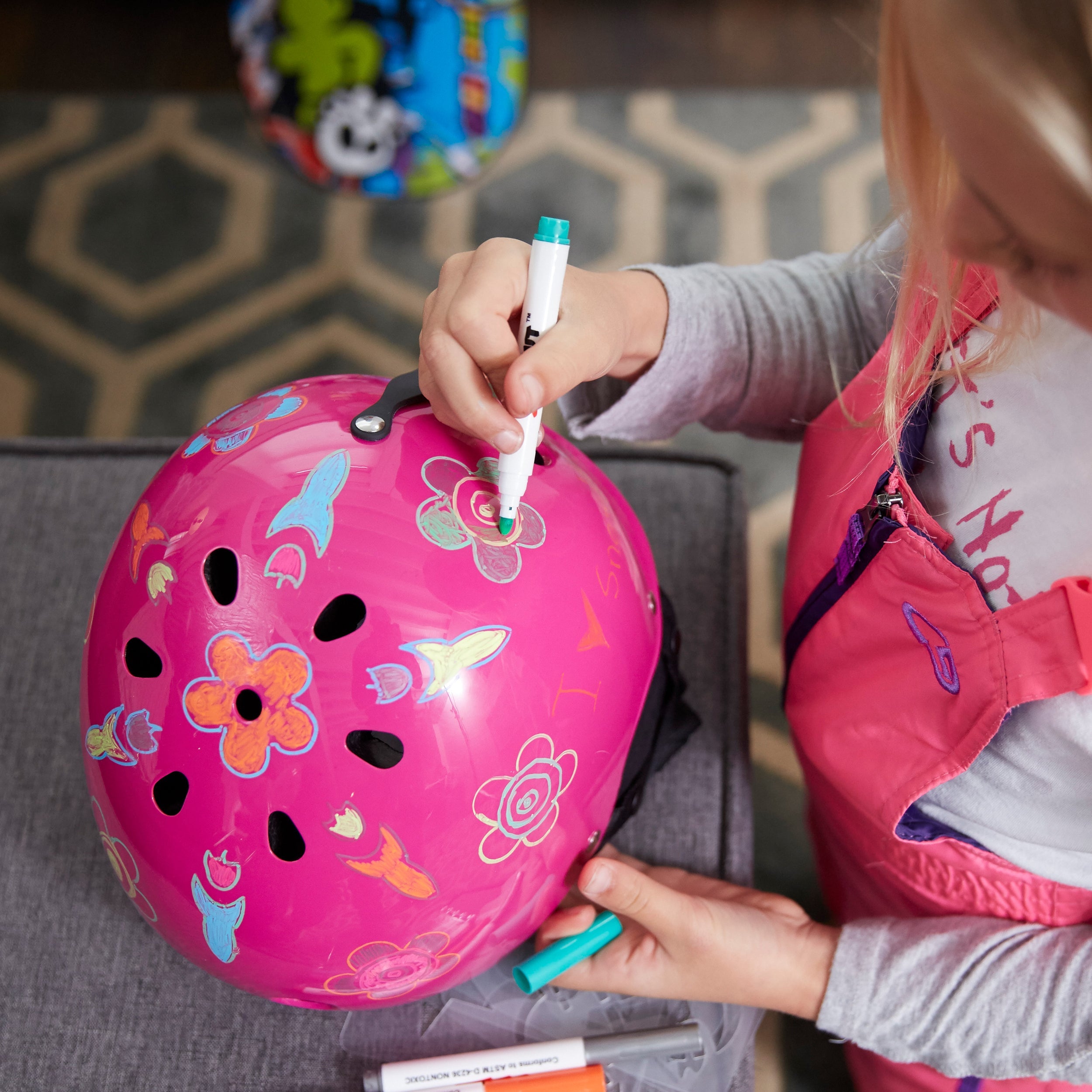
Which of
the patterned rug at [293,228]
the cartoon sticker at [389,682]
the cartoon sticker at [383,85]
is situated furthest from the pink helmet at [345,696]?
the cartoon sticker at [383,85]

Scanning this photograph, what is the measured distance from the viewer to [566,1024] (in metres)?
0.59

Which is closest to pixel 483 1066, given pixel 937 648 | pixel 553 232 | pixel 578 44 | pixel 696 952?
pixel 696 952

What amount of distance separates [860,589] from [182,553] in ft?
1.26

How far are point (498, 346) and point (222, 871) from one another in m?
0.30

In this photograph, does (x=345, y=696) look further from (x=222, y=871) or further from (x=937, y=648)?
(x=937, y=648)

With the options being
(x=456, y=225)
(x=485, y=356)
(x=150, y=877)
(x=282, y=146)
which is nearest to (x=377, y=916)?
(x=150, y=877)

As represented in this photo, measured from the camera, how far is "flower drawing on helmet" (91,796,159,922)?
49 centimetres

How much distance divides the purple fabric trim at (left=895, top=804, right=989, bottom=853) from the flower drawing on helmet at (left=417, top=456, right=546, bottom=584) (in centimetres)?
29

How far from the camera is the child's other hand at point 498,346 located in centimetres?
45

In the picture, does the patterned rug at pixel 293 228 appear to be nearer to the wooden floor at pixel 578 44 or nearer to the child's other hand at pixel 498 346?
the wooden floor at pixel 578 44

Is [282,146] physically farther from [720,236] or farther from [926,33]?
[926,33]

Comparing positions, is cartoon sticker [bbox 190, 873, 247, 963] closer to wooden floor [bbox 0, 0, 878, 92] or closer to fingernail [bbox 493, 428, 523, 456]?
fingernail [bbox 493, 428, 523, 456]

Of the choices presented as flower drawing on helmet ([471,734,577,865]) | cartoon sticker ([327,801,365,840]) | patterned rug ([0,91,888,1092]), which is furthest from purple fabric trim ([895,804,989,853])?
patterned rug ([0,91,888,1092])

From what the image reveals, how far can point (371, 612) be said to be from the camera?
1.46 feet
